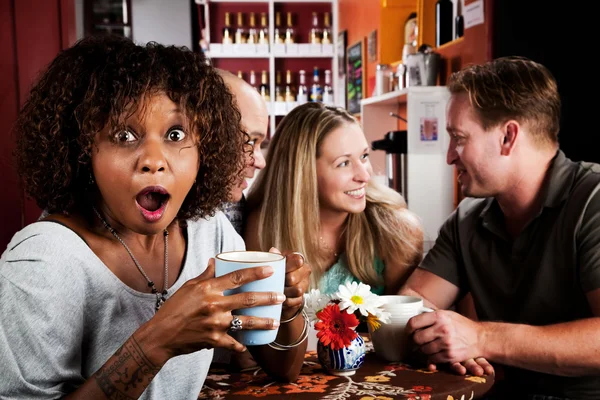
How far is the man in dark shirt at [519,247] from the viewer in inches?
65.4

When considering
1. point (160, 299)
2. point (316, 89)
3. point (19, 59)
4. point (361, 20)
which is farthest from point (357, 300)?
point (316, 89)

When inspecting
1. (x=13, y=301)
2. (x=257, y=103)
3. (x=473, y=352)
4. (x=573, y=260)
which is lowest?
(x=473, y=352)

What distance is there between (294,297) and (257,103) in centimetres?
123

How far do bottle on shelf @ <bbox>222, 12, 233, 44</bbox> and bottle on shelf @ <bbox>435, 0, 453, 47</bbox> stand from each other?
142 inches

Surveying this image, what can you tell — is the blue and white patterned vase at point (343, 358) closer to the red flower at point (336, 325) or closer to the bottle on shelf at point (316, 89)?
the red flower at point (336, 325)

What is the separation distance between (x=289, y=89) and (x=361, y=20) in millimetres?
1529

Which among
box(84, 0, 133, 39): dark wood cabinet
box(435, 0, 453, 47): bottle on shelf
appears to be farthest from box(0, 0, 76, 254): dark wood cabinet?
box(84, 0, 133, 39): dark wood cabinet

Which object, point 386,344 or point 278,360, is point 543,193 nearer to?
point 386,344

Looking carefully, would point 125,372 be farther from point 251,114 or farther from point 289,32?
point 289,32

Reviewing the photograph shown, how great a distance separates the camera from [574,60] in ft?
10.6

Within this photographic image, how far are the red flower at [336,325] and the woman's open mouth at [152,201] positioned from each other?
552mm

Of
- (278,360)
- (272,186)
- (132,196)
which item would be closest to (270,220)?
(272,186)

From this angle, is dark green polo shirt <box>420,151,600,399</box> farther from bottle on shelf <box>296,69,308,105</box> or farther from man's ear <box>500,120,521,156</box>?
bottle on shelf <box>296,69,308,105</box>

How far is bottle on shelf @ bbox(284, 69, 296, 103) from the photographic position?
742cm
